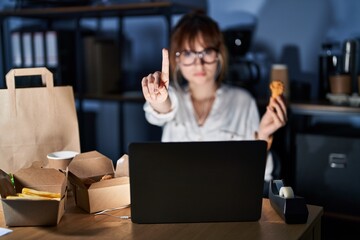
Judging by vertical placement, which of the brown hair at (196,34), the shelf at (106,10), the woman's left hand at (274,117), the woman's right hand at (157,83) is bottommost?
the woman's left hand at (274,117)

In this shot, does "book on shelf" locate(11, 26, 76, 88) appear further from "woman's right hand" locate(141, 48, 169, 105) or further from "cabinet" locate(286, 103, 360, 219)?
"woman's right hand" locate(141, 48, 169, 105)

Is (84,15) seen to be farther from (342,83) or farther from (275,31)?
(342,83)

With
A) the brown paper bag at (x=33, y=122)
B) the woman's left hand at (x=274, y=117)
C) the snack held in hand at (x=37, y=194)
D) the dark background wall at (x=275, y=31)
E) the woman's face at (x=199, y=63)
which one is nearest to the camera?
the snack held in hand at (x=37, y=194)

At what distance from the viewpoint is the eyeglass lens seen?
2.15 meters

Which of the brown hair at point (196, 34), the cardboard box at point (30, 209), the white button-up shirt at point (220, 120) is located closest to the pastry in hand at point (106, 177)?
the cardboard box at point (30, 209)

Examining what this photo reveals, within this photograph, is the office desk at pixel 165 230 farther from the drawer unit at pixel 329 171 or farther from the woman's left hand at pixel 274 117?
the drawer unit at pixel 329 171

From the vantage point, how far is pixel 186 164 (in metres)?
1.17

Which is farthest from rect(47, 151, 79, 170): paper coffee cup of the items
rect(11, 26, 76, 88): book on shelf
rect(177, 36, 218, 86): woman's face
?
rect(11, 26, 76, 88): book on shelf

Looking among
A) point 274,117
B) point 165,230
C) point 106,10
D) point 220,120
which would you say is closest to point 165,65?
point 165,230

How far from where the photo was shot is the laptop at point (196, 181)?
45.9 inches

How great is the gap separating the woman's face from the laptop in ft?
3.32

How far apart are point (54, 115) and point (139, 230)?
0.52 metres

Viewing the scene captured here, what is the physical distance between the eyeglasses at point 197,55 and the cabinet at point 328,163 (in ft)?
1.91

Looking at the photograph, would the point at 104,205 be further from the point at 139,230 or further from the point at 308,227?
the point at 308,227
